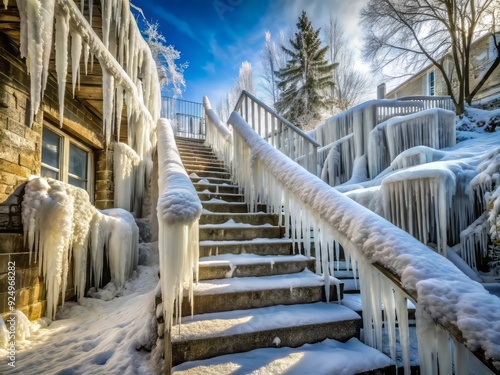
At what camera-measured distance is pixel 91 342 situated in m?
2.40

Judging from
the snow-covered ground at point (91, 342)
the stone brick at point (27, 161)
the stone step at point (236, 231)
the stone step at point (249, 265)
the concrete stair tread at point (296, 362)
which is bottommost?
the snow-covered ground at point (91, 342)

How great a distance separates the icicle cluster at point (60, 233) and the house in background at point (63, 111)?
0.36 ft

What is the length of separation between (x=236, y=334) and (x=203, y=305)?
1.38 ft

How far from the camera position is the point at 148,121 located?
5.82 metres

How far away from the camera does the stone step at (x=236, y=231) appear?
302cm

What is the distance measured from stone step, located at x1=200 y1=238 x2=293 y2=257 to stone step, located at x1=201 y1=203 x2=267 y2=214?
86 cm

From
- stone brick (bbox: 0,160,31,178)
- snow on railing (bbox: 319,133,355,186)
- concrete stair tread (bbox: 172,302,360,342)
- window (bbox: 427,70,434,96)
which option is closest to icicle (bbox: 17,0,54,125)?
stone brick (bbox: 0,160,31,178)

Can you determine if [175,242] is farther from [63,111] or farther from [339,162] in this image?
[339,162]

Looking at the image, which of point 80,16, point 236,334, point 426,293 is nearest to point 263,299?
point 236,334

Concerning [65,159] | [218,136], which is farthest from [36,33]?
[218,136]

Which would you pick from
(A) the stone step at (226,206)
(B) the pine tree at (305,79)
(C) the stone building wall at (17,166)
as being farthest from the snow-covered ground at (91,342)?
(B) the pine tree at (305,79)

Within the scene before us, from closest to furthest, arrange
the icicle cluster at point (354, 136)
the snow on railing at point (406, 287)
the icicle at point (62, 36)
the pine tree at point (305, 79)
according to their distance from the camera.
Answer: the snow on railing at point (406, 287)
the icicle at point (62, 36)
the icicle cluster at point (354, 136)
the pine tree at point (305, 79)

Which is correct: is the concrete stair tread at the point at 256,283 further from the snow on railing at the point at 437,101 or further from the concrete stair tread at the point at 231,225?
the snow on railing at the point at 437,101

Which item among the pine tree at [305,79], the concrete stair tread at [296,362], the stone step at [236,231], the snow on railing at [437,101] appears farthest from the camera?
the pine tree at [305,79]
